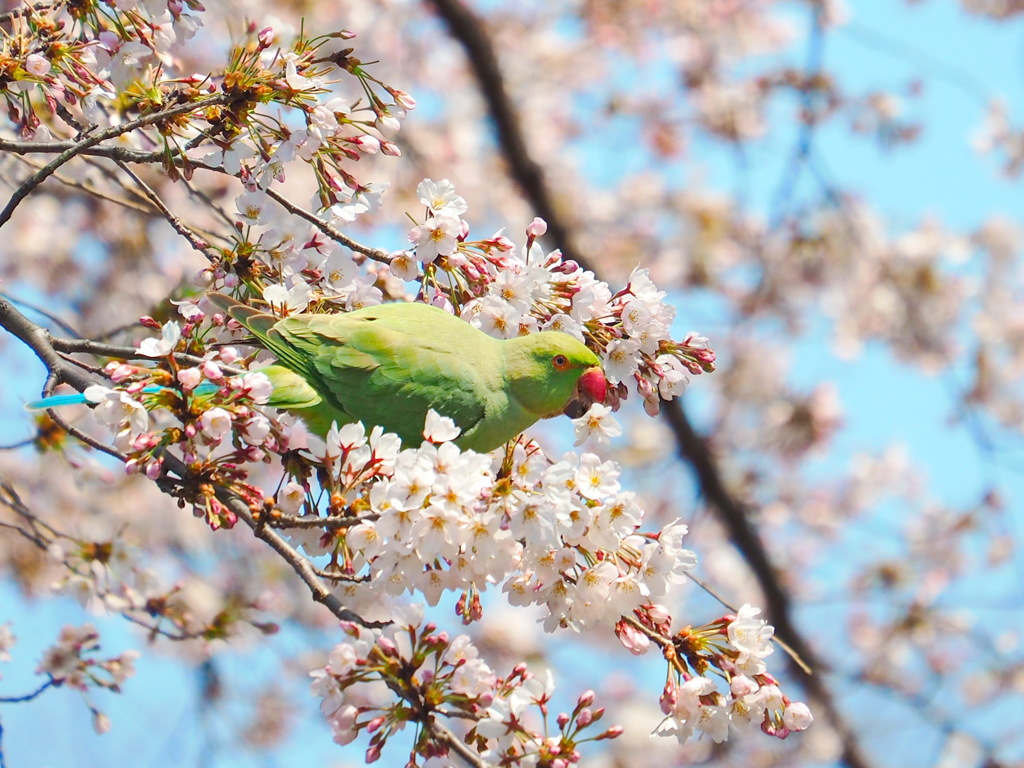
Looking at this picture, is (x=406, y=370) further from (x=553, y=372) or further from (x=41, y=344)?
(x=41, y=344)

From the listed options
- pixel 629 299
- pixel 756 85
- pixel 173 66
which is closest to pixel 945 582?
pixel 756 85

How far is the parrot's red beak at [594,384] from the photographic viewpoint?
247 centimetres

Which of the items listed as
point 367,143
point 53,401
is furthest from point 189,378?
point 367,143

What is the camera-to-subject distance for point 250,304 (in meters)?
2.51

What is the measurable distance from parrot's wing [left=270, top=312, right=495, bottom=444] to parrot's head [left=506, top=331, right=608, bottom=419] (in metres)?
0.14

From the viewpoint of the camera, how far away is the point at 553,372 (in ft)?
8.24

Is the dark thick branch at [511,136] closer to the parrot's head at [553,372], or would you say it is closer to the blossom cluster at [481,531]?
the parrot's head at [553,372]

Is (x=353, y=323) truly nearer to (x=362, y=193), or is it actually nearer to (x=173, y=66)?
(x=362, y=193)

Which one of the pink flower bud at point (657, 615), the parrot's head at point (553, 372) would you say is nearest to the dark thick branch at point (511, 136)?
the parrot's head at point (553, 372)

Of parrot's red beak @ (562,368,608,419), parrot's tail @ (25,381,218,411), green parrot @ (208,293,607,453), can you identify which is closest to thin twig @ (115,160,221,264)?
green parrot @ (208,293,607,453)

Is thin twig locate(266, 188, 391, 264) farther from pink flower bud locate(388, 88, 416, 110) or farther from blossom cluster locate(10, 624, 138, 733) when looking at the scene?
blossom cluster locate(10, 624, 138, 733)

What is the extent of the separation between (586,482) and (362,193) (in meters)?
1.02

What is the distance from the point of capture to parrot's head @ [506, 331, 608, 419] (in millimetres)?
2477

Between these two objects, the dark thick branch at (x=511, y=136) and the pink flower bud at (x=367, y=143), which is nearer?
the pink flower bud at (x=367, y=143)
